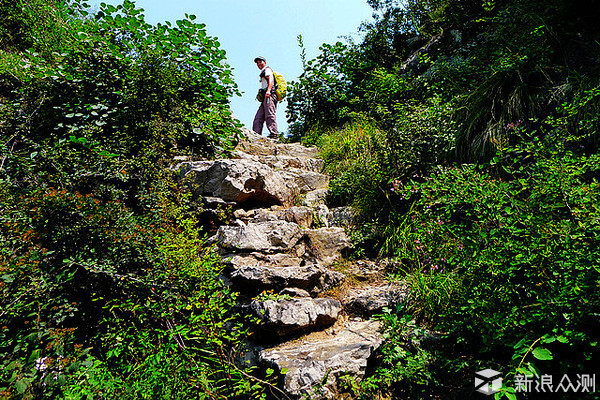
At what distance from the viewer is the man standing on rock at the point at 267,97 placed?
24.8ft

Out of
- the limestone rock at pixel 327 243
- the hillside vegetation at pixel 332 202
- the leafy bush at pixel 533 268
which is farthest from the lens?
the limestone rock at pixel 327 243

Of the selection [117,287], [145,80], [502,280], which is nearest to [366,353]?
[502,280]

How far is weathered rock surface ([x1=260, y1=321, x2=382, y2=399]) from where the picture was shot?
7.29 feet

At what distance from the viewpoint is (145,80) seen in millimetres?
4668

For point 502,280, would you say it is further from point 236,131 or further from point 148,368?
point 236,131

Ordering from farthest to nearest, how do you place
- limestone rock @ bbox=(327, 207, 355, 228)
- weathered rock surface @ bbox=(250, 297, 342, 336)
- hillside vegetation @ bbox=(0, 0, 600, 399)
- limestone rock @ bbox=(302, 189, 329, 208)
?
limestone rock @ bbox=(302, 189, 329, 208)
limestone rock @ bbox=(327, 207, 355, 228)
weathered rock surface @ bbox=(250, 297, 342, 336)
hillside vegetation @ bbox=(0, 0, 600, 399)

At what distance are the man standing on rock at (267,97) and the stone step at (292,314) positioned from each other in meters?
5.73

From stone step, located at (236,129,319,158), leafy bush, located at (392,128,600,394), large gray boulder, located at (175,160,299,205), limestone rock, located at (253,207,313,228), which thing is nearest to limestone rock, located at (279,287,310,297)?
leafy bush, located at (392,128,600,394)

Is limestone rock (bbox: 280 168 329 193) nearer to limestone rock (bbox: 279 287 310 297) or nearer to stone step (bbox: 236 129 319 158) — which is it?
stone step (bbox: 236 129 319 158)

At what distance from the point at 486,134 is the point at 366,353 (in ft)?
9.70

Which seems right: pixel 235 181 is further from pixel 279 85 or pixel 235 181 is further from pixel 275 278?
pixel 279 85

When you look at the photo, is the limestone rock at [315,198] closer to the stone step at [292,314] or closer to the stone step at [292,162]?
the stone step at [292,162]

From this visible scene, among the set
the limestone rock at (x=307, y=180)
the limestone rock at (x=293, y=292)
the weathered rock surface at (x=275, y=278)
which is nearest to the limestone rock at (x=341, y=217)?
the limestone rock at (x=307, y=180)

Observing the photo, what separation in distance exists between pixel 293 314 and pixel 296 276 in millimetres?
462
